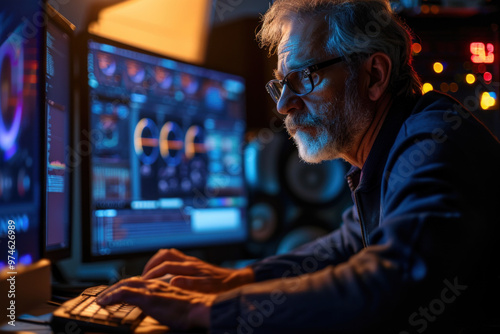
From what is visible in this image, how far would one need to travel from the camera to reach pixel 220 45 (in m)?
1.90

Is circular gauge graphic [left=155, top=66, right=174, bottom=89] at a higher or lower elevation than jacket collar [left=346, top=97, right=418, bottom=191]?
higher

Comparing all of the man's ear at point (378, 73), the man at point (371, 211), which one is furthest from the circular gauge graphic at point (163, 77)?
the man's ear at point (378, 73)

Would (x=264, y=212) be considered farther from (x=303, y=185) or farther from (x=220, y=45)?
(x=220, y=45)

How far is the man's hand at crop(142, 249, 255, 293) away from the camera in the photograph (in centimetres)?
84

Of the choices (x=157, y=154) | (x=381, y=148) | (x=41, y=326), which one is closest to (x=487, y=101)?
(x=381, y=148)

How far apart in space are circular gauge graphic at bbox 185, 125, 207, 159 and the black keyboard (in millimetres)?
738

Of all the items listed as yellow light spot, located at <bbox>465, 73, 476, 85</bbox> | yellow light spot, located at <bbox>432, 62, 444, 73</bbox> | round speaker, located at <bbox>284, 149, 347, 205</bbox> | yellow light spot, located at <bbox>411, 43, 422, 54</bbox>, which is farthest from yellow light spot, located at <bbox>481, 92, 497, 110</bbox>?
round speaker, located at <bbox>284, 149, 347, 205</bbox>

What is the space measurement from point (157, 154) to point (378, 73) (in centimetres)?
64

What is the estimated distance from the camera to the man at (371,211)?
1.76ft

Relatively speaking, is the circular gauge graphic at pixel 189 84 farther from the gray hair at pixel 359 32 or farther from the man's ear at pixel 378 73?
the man's ear at pixel 378 73

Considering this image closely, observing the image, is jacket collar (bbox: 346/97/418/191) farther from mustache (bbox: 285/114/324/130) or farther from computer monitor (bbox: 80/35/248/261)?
computer monitor (bbox: 80/35/248/261)

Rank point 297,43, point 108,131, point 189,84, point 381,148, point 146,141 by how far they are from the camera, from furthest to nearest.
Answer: point 189,84 < point 146,141 < point 108,131 < point 297,43 < point 381,148

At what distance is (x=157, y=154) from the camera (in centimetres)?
125

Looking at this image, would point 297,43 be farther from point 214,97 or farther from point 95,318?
point 95,318
